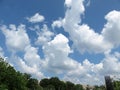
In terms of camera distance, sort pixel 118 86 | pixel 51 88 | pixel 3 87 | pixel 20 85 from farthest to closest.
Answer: pixel 51 88, pixel 20 85, pixel 3 87, pixel 118 86

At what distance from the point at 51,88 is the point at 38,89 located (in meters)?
27.5

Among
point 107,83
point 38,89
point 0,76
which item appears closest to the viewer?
point 107,83

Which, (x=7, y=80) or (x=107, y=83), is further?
(x=7, y=80)

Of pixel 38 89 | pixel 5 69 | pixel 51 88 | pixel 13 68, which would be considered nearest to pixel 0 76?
pixel 5 69

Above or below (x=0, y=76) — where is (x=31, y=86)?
above

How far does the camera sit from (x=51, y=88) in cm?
18962

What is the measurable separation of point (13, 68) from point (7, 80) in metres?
7.00

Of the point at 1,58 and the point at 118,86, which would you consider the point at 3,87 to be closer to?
the point at 1,58

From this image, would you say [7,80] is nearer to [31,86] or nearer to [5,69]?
[5,69]

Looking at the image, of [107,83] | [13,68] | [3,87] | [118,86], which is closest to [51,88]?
[13,68]

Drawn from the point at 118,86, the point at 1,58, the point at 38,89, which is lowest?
the point at 118,86

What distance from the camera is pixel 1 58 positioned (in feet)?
312

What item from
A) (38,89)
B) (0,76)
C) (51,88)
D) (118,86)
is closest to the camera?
(118,86)

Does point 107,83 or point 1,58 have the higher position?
point 1,58
